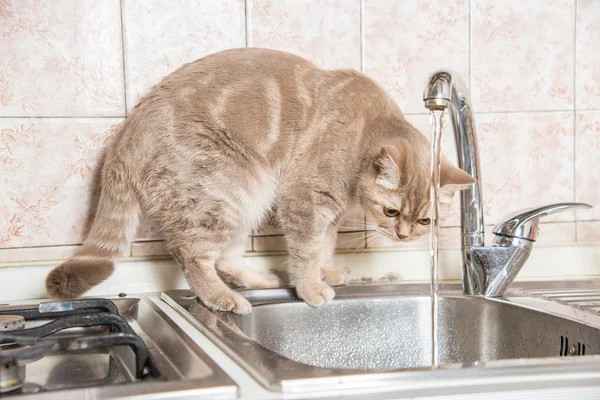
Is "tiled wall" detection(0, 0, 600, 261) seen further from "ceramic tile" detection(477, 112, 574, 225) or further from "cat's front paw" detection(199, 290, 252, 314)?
"cat's front paw" detection(199, 290, 252, 314)

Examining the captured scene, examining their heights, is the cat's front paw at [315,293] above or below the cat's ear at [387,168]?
below

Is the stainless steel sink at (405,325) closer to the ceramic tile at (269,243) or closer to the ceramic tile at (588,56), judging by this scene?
the ceramic tile at (269,243)

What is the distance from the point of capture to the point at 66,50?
1.52m

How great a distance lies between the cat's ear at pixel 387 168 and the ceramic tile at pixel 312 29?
376 millimetres

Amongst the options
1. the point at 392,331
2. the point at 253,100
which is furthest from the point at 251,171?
the point at 392,331

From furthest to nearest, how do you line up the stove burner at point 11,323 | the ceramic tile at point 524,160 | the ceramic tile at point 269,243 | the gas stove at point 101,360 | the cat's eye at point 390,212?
the ceramic tile at point 524,160, the ceramic tile at point 269,243, the cat's eye at point 390,212, the stove burner at point 11,323, the gas stove at point 101,360

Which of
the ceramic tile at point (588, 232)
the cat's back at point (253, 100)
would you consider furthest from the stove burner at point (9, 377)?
the ceramic tile at point (588, 232)

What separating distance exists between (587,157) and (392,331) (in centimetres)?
90

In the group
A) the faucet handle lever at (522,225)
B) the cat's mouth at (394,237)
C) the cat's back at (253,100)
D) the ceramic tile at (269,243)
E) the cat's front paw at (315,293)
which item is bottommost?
the cat's front paw at (315,293)

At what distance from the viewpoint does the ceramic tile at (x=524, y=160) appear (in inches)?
70.0

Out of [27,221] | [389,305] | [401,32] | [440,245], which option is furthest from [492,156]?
[27,221]

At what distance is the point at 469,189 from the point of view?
1.42 meters

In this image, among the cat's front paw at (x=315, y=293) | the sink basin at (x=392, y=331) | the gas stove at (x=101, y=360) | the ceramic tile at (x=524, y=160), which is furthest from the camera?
the ceramic tile at (x=524, y=160)

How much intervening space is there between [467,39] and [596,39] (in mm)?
424
